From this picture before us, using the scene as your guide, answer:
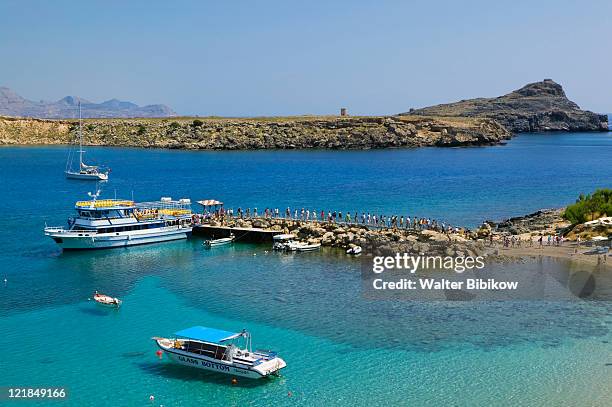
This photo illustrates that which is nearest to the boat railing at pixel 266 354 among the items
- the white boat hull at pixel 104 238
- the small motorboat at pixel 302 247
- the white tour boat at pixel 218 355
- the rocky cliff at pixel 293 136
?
the white tour boat at pixel 218 355

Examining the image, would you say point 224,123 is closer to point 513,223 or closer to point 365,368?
point 513,223

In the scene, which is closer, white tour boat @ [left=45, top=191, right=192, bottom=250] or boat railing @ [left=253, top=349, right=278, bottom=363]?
boat railing @ [left=253, top=349, right=278, bottom=363]

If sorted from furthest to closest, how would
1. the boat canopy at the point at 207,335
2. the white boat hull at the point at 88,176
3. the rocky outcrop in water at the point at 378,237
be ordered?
the white boat hull at the point at 88,176 < the rocky outcrop in water at the point at 378,237 < the boat canopy at the point at 207,335

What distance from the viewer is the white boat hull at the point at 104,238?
5612 centimetres

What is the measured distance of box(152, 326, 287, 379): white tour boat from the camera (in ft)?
95.0

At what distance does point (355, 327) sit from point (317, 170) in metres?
94.5

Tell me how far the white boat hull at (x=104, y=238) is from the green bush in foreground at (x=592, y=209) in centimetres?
3746

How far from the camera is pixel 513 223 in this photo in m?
64.8

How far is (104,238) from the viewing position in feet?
187

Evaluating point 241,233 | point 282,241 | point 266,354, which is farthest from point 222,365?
point 241,233

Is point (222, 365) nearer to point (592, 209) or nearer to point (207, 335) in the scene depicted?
point (207, 335)

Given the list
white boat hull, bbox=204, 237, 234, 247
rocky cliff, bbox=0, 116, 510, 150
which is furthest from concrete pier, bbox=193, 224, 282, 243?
rocky cliff, bbox=0, 116, 510, 150

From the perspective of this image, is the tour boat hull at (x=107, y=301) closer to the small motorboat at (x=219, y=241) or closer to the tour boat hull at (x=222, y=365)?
the tour boat hull at (x=222, y=365)

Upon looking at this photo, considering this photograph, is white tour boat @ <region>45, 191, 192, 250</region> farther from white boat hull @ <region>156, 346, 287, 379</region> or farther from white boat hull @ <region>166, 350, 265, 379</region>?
white boat hull @ <region>166, 350, 265, 379</region>
